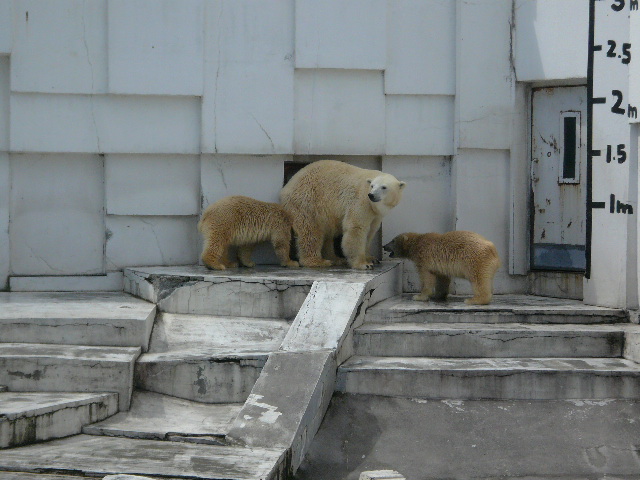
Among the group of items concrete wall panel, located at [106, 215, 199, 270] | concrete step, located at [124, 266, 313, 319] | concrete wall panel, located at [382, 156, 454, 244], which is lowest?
concrete step, located at [124, 266, 313, 319]

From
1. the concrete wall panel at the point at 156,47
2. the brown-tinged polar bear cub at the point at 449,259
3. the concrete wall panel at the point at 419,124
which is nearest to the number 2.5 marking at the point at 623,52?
the concrete wall panel at the point at 419,124

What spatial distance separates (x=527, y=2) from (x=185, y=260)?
317cm

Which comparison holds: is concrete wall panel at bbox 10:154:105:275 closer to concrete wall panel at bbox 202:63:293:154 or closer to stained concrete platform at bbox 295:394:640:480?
concrete wall panel at bbox 202:63:293:154

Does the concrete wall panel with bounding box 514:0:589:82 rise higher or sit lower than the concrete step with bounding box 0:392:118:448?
higher

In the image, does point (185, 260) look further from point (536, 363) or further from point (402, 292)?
point (536, 363)

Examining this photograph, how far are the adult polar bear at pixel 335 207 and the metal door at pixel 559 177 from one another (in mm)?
1138

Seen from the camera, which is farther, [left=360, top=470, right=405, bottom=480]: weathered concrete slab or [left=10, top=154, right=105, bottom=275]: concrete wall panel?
[left=10, top=154, right=105, bottom=275]: concrete wall panel

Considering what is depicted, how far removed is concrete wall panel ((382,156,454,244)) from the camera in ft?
22.5

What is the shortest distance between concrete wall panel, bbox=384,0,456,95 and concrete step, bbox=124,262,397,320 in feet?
5.51

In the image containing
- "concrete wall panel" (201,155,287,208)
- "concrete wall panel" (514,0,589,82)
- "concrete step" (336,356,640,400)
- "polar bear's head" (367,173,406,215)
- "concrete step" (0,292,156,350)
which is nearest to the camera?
"concrete step" (336,356,640,400)

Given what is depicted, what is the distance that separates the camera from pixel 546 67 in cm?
644

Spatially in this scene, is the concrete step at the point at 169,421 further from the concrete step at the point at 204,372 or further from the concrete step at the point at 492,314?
the concrete step at the point at 492,314

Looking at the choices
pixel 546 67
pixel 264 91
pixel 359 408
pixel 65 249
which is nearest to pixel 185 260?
pixel 65 249

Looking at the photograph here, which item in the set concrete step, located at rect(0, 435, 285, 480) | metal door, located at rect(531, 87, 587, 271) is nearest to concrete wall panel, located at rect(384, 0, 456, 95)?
metal door, located at rect(531, 87, 587, 271)
